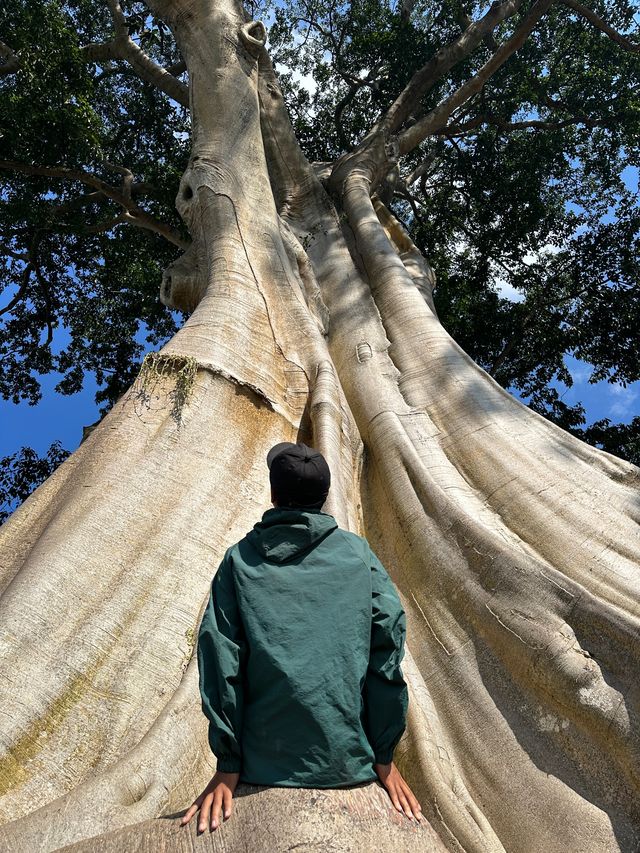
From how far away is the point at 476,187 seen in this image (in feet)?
34.6

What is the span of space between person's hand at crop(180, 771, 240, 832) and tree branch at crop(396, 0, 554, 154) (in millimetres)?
7244

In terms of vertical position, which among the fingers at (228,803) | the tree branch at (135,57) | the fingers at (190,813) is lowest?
the fingers at (190,813)

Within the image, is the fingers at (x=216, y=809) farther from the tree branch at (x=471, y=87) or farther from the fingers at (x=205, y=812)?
the tree branch at (x=471, y=87)

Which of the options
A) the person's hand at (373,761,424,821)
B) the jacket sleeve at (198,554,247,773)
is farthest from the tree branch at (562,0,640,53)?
the person's hand at (373,761,424,821)

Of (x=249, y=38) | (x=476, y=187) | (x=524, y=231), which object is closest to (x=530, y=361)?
(x=524, y=231)

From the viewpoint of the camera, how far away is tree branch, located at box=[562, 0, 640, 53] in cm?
882

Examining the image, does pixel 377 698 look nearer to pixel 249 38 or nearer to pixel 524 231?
pixel 249 38

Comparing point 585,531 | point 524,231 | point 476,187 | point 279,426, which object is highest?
point 476,187

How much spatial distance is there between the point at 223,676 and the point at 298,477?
1.66ft

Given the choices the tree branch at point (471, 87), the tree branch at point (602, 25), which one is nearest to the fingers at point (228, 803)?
the tree branch at point (471, 87)

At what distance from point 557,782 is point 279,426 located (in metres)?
2.09

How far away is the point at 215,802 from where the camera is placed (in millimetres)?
1601

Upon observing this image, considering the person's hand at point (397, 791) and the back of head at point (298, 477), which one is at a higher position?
the back of head at point (298, 477)

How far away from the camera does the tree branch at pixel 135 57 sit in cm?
732
